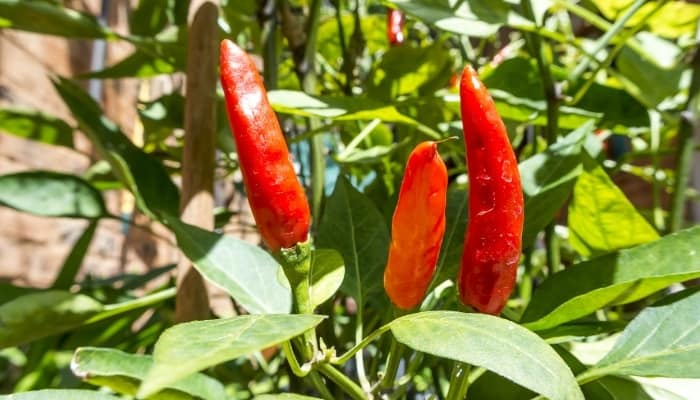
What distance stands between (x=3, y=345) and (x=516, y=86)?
40 cm

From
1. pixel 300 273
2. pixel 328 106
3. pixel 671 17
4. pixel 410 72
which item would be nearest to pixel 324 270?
pixel 300 273

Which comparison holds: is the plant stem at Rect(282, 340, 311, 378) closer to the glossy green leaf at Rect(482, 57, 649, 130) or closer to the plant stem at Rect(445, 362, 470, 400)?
the plant stem at Rect(445, 362, 470, 400)

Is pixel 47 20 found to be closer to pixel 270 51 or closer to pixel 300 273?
pixel 270 51

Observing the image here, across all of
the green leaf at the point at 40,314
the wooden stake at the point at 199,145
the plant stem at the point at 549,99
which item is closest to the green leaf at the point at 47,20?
the wooden stake at the point at 199,145

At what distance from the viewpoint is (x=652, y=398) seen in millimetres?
346

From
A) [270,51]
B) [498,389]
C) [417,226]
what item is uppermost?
[270,51]

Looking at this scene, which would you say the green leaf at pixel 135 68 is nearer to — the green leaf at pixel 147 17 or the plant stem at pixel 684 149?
the green leaf at pixel 147 17

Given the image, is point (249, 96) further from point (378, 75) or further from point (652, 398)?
point (378, 75)

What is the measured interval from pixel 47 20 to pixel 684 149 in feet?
1.53

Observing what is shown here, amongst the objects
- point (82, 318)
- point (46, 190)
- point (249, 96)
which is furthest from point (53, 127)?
point (249, 96)

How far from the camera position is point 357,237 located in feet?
1.38

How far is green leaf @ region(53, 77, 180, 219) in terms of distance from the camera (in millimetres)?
497

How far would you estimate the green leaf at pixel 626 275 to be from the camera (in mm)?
317

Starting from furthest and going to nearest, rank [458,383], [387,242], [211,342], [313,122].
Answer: [313,122]
[387,242]
[458,383]
[211,342]
